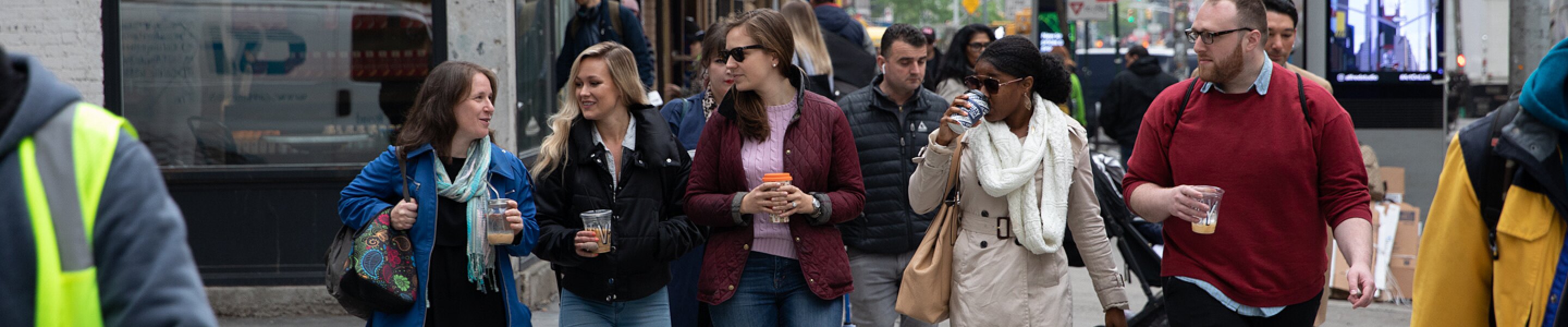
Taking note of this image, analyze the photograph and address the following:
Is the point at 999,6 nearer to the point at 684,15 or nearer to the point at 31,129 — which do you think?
the point at 684,15

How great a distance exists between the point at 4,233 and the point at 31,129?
0.47 feet

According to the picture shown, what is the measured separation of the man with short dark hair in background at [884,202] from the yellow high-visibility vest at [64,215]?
3.57 meters

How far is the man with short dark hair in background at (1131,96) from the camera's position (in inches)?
528

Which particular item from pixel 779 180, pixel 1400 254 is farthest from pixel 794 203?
pixel 1400 254

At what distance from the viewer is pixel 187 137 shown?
25.3ft

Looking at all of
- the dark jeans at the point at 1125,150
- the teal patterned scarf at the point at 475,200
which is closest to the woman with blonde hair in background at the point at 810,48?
the teal patterned scarf at the point at 475,200

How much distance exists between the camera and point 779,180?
164 inches

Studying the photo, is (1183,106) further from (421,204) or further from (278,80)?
(278,80)

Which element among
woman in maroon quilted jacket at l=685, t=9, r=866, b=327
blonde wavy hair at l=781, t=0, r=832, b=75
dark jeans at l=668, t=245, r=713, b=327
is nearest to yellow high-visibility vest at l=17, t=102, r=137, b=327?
woman in maroon quilted jacket at l=685, t=9, r=866, b=327

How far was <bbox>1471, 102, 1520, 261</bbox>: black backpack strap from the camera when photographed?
3.07 metres

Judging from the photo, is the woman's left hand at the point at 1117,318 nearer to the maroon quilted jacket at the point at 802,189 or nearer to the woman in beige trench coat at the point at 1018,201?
the woman in beige trench coat at the point at 1018,201

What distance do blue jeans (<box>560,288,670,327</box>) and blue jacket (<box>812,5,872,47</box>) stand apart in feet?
13.9

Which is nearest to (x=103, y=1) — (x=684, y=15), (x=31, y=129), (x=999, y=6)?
(x=31, y=129)

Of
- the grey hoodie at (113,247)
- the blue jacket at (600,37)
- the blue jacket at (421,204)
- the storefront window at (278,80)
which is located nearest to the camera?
the grey hoodie at (113,247)
